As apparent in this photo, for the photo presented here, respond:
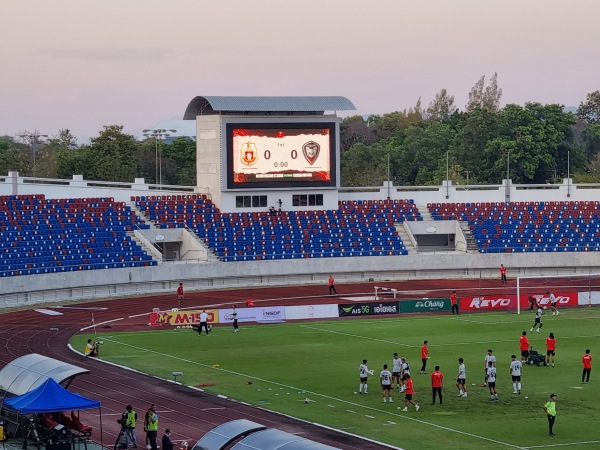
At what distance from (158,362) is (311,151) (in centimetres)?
4107

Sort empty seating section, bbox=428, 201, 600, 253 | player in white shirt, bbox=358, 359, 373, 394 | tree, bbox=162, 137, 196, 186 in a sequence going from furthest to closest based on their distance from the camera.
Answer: tree, bbox=162, 137, 196, 186 < empty seating section, bbox=428, 201, 600, 253 < player in white shirt, bbox=358, 359, 373, 394

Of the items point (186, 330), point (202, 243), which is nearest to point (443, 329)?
point (186, 330)

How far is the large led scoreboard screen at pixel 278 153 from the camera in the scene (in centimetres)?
9088

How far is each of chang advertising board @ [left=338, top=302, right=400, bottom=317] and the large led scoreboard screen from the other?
24.1 metres

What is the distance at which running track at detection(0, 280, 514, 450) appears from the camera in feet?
132

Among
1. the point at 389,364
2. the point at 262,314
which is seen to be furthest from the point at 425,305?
the point at 389,364

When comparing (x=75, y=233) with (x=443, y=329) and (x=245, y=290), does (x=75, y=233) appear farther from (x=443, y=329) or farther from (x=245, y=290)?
(x=443, y=329)

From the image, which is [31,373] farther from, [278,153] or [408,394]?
[278,153]

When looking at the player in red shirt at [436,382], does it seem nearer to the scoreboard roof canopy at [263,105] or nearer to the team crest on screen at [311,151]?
the scoreboard roof canopy at [263,105]

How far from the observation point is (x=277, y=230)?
91.4m

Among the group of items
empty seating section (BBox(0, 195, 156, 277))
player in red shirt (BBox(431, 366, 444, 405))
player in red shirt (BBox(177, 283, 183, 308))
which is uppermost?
empty seating section (BBox(0, 195, 156, 277))

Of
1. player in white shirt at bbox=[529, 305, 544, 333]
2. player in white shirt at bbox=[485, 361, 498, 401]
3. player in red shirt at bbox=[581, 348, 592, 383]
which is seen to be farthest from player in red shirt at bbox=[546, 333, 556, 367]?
player in white shirt at bbox=[529, 305, 544, 333]

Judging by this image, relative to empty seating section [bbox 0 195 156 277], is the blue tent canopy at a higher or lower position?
lower

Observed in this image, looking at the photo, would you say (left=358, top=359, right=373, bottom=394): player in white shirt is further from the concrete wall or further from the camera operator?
the concrete wall
